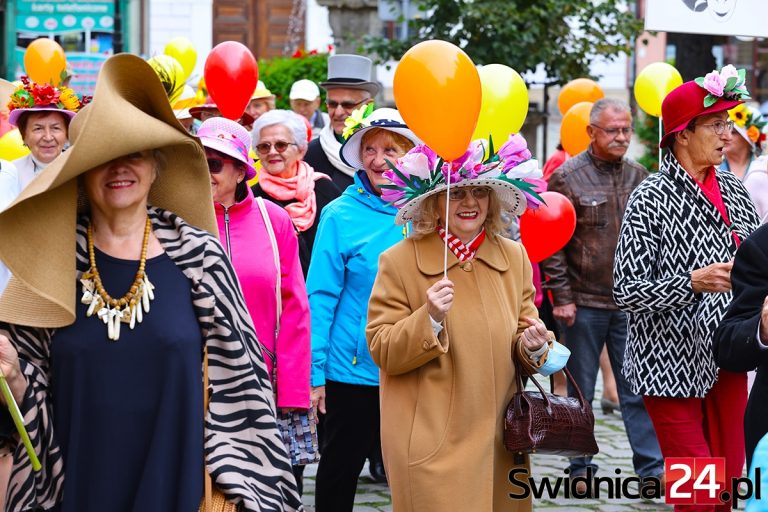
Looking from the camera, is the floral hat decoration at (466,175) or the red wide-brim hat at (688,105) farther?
the red wide-brim hat at (688,105)

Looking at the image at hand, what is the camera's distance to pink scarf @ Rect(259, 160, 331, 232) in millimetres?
7652

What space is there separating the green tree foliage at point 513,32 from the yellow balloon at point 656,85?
4484 millimetres

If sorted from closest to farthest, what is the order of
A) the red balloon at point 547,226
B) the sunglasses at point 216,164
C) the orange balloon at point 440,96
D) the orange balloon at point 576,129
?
the orange balloon at point 440,96
the sunglasses at point 216,164
the red balloon at point 547,226
the orange balloon at point 576,129

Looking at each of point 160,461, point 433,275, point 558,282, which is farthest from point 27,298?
point 558,282

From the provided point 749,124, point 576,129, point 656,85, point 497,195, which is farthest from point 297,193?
point 749,124

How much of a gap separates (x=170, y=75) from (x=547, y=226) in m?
3.75

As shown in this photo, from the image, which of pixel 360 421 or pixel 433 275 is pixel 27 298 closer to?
pixel 433 275

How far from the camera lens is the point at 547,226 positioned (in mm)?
7324

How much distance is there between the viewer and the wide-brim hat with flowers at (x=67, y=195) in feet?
12.3

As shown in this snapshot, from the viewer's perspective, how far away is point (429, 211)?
16.6 ft

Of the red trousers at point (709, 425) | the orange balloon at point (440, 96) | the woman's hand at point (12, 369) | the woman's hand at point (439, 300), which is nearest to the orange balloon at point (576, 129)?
the red trousers at point (709, 425)

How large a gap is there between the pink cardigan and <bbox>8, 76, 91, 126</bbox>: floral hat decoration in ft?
7.67

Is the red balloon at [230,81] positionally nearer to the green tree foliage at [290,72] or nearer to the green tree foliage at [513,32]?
the green tree foliage at [513,32]

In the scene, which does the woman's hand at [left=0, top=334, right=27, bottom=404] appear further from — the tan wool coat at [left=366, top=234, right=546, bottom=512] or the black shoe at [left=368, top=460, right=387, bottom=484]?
the black shoe at [left=368, top=460, right=387, bottom=484]
